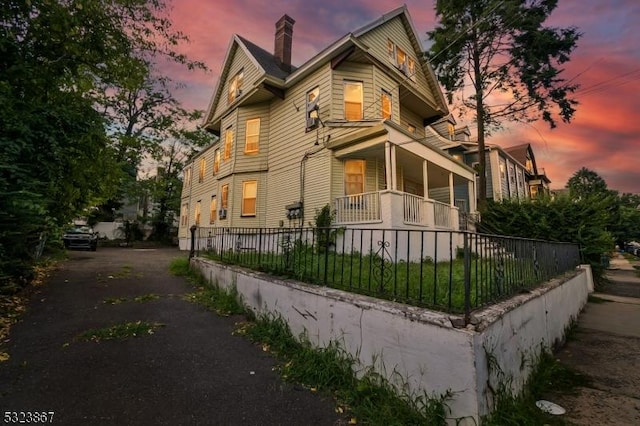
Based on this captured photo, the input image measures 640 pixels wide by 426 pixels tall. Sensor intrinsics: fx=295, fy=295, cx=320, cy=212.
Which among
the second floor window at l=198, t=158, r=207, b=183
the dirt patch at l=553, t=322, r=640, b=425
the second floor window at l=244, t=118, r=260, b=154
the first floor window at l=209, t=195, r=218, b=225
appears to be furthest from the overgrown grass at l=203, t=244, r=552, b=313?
the second floor window at l=198, t=158, r=207, b=183

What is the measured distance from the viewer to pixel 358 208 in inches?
396

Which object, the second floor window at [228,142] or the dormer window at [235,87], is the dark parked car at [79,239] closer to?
the second floor window at [228,142]

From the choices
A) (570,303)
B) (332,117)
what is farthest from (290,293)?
(332,117)

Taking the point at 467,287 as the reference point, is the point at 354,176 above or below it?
above

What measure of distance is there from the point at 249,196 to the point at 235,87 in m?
6.17

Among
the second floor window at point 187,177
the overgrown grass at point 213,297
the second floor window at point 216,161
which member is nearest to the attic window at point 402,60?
the second floor window at point 216,161

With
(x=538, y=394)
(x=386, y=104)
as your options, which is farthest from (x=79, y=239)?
(x=538, y=394)

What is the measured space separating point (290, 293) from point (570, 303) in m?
6.69

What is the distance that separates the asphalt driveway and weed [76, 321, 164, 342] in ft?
0.46

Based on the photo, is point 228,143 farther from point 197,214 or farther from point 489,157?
point 489,157

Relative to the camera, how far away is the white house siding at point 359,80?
11.6 meters

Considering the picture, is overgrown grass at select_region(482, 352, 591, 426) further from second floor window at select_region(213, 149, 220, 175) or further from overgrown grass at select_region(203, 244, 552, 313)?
second floor window at select_region(213, 149, 220, 175)

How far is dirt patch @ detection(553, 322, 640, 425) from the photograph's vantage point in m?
3.24

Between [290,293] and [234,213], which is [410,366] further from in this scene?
[234,213]
